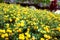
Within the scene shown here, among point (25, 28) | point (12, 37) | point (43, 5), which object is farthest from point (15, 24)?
point (43, 5)

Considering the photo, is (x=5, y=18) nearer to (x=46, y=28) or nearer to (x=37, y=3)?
(x=46, y=28)

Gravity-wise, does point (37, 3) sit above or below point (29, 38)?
below

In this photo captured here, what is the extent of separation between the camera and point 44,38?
330 centimetres

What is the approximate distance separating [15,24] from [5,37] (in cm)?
45

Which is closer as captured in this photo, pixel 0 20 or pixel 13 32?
pixel 13 32

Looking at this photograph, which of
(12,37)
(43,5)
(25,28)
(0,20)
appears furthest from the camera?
(43,5)

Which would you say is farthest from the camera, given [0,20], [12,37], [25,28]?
[0,20]

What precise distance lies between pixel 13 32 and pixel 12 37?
0.39 ft

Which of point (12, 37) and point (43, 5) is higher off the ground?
point (12, 37)

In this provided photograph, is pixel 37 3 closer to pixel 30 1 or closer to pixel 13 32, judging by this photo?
pixel 30 1

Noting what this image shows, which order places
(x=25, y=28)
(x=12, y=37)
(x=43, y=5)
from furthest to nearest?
(x=43, y=5)
(x=25, y=28)
(x=12, y=37)

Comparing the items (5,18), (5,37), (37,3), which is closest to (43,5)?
(37,3)

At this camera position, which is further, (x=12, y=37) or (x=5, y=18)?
(x=5, y=18)

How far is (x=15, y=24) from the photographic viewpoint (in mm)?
3559
